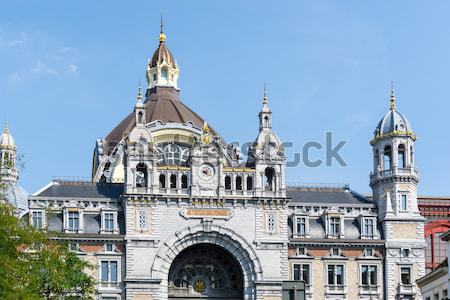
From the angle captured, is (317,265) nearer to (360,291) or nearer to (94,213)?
(360,291)

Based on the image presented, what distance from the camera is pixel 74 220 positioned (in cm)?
11969

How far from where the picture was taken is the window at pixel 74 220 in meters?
119

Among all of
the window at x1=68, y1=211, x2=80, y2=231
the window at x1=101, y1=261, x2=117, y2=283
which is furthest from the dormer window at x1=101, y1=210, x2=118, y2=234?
the window at x1=101, y1=261, x2=117, y2=283

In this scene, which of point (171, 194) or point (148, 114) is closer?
point (171, 194)

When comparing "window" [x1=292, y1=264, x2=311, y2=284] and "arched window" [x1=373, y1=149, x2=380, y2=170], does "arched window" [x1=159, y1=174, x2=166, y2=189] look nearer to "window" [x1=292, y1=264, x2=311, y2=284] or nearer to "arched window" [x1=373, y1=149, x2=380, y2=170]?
"window" [x1=292, y1=264, x2=311, y2=284]

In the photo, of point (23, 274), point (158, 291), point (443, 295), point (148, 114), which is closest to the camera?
point (23, 274)

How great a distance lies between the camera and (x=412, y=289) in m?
121

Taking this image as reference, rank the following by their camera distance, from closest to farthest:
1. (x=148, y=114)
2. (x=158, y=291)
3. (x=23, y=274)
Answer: (x=23, y=274) < (x=158, y=291) < (x=148, y=114)

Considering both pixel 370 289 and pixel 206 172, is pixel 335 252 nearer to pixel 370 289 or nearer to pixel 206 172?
pixel 370 289

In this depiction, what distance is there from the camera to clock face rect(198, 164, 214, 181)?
12081cm

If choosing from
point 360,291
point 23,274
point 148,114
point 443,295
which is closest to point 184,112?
point 148,114

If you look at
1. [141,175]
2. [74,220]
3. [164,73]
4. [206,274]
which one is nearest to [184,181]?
[141,175]

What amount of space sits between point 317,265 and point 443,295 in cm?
2816

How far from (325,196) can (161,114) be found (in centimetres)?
2477
